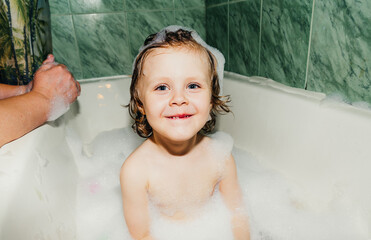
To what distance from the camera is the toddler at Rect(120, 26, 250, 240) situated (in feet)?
2.39

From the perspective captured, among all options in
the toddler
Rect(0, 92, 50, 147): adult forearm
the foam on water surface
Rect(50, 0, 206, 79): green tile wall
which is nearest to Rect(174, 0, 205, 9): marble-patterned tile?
Rect(50, 0, 206, 79): green tile wall

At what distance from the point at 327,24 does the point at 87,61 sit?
4.52 feet

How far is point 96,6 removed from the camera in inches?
64.1

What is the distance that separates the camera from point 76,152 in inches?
45.6

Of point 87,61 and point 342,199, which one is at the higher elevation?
point 87,61

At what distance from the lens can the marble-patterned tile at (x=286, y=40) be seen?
3.24ft

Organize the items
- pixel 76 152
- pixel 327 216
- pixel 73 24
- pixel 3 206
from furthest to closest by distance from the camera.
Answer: pixel 73 24, pixel 76 152, pixel 327 216, pixel 3 206

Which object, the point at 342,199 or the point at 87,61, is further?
the point at 87,61

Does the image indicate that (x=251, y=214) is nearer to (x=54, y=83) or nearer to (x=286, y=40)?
(x=286, y=40)

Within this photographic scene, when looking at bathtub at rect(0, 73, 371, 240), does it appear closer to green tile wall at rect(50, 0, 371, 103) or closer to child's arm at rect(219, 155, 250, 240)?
green tile wall at rect(50, 0, 371, 103)

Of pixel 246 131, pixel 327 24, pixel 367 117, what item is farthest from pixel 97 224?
pixel 327 24

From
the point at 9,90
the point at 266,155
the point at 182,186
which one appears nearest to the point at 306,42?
the point at 266,155

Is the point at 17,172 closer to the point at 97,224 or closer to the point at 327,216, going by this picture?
the point at 97,224

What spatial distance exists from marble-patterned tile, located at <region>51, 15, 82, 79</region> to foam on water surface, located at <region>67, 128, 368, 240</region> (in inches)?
27.3
